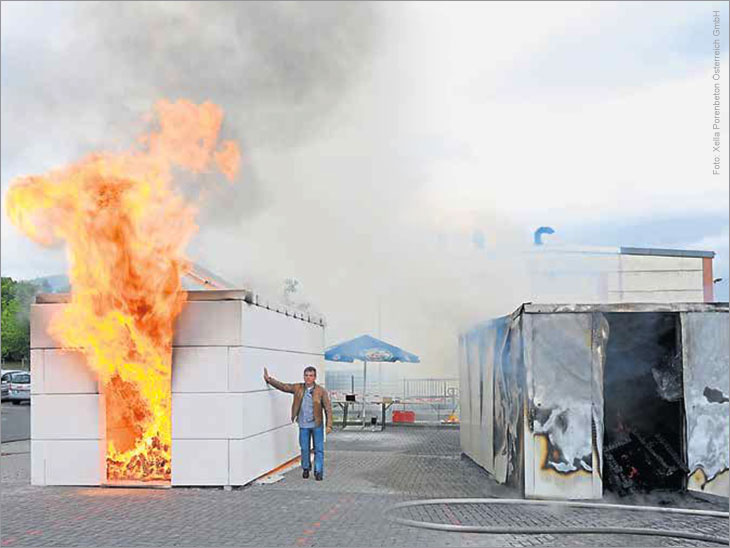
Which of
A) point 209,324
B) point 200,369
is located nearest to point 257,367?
point 200,369

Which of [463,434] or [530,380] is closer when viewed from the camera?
[530,380]

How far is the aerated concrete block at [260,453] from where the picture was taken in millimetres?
12375

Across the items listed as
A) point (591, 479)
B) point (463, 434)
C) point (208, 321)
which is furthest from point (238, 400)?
point (463, 434)

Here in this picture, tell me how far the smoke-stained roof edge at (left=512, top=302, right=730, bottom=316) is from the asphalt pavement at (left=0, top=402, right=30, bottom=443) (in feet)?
47.9

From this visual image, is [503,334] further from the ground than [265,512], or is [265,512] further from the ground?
[503,334]

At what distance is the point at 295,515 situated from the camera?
1018cm

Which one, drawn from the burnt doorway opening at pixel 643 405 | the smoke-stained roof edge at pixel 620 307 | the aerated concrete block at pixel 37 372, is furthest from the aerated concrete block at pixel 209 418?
the burnt doorway opening at pixel 643 405

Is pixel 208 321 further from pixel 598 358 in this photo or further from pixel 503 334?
pixel 598 358

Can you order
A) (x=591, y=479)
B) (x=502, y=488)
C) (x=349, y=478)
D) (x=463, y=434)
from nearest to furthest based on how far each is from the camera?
(x=591, y=479) < (x=502, y=488) < (x=349, y=478) < (x=463, y=434)

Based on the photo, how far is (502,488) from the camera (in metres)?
12.5

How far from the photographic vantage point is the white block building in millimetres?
12406

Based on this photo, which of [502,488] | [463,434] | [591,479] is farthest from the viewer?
[463,434]

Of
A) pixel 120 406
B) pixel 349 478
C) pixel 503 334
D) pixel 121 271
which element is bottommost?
pixel 349 478

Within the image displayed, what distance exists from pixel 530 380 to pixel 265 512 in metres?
3.83
